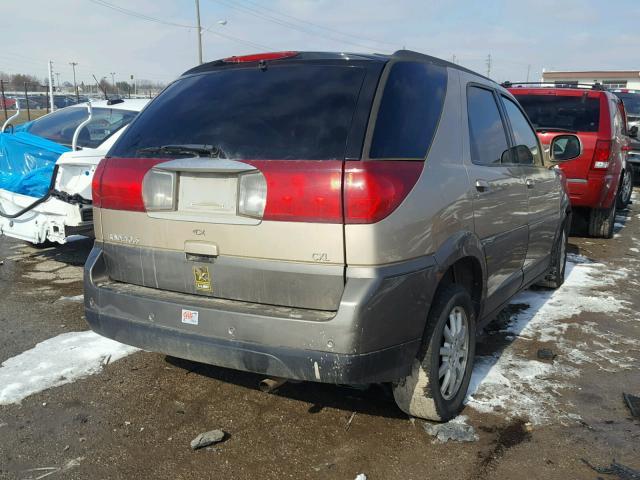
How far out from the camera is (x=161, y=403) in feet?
11.2

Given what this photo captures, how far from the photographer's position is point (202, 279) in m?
2.77

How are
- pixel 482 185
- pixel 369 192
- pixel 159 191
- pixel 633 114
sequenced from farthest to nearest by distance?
pixel 633 114 < pixel 482 185 < pixel 159 191 < pixel 369 192

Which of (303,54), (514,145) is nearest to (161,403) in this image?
(303,54)

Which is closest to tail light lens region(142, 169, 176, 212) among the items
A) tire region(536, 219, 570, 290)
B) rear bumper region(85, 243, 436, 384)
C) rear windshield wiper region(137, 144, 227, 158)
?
rear windshield wiper region(137, 144, 227, 158)

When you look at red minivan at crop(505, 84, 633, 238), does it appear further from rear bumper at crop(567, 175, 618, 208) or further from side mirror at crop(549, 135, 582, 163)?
side mirror at crop(549, 135, 582, 163)

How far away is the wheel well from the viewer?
124 inches

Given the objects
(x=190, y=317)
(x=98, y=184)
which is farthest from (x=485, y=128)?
(x=98, y=184)

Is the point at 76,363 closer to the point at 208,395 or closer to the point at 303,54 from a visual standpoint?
the point at 208,395

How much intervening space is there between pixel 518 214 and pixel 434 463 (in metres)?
1.90

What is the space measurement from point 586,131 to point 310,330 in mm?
6466

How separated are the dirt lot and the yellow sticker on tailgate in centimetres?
84

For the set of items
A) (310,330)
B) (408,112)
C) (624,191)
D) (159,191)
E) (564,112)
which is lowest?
(624,191)

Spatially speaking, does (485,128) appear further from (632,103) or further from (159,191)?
(632,103)

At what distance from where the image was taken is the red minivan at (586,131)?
295 inches
